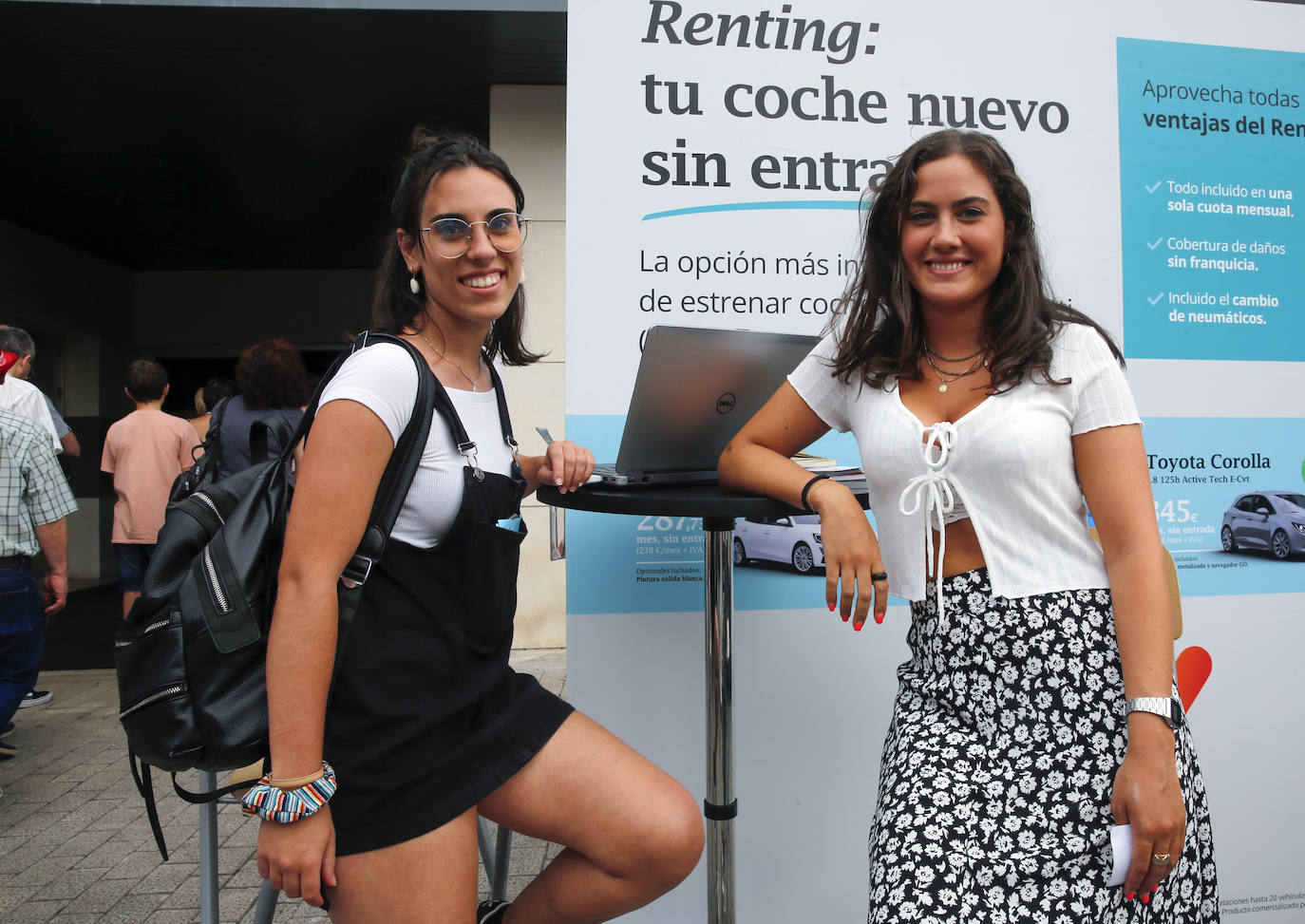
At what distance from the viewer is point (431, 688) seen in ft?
4.47

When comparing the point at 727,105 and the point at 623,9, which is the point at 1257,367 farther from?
the point at 623,9

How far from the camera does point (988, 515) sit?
1.35 m

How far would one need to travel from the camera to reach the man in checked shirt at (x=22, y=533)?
10.7 feet

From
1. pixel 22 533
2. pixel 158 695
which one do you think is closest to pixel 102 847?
pixel 22 533

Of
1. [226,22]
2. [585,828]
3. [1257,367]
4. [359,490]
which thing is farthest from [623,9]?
[226,22]

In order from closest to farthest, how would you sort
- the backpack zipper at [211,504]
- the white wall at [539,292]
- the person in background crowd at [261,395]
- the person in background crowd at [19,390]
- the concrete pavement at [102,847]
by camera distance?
the backpack zipper at [211,504], the concrete pavement at [102,847], the person in background crowd at [261,395], the person in background crowd at [19,390], the white wall at [539,292]

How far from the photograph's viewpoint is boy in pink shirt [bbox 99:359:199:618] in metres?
4.88

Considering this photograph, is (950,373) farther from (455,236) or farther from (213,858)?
(213,858)

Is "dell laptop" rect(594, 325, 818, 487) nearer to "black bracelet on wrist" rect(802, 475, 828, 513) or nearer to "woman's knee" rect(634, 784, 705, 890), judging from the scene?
"black bracelet on wrist" rect(802, 475, 828, 513)

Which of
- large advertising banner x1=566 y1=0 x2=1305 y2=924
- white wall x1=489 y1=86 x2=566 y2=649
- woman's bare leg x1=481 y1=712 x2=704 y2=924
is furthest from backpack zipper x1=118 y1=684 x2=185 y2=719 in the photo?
white wall x1=489 y1=86 x2=566 y2=649

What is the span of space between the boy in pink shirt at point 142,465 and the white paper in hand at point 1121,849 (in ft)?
16.5

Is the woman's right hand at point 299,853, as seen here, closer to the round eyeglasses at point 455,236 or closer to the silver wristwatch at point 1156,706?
the round eyeglasses at point 455,236

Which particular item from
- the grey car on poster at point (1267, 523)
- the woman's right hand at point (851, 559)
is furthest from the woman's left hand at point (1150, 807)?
the grey car on poster at point (1267, 523)

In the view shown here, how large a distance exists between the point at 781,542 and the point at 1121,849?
1.22 metres
